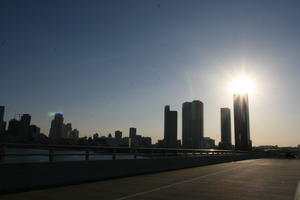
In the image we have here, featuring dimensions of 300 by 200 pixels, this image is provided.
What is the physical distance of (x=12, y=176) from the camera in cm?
1027

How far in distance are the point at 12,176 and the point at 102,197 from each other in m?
3.52

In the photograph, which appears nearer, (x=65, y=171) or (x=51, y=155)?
(x=51, y=155)

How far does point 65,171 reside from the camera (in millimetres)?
12312

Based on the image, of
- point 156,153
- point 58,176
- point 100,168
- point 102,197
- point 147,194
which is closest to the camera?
point 102,197

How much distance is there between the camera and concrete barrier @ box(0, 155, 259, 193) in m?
10.2

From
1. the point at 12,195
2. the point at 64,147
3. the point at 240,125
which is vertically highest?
the point at 240,125

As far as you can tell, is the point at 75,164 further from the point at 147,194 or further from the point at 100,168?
the point at 147,194

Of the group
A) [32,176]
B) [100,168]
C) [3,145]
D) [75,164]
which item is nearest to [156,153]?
[100,168]

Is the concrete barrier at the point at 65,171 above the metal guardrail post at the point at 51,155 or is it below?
below

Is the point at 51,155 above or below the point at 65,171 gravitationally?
above

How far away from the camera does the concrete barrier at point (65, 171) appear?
1024 cm

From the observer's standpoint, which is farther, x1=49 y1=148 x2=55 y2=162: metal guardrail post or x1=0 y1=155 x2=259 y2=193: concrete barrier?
x1=49 y1=148 x2=55 y2=162: metal guardrail post

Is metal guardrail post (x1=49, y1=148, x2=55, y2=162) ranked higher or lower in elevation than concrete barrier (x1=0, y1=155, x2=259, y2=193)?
higher

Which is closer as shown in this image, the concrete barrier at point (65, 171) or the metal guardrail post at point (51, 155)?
the concrete barrier at point (65, 171)
